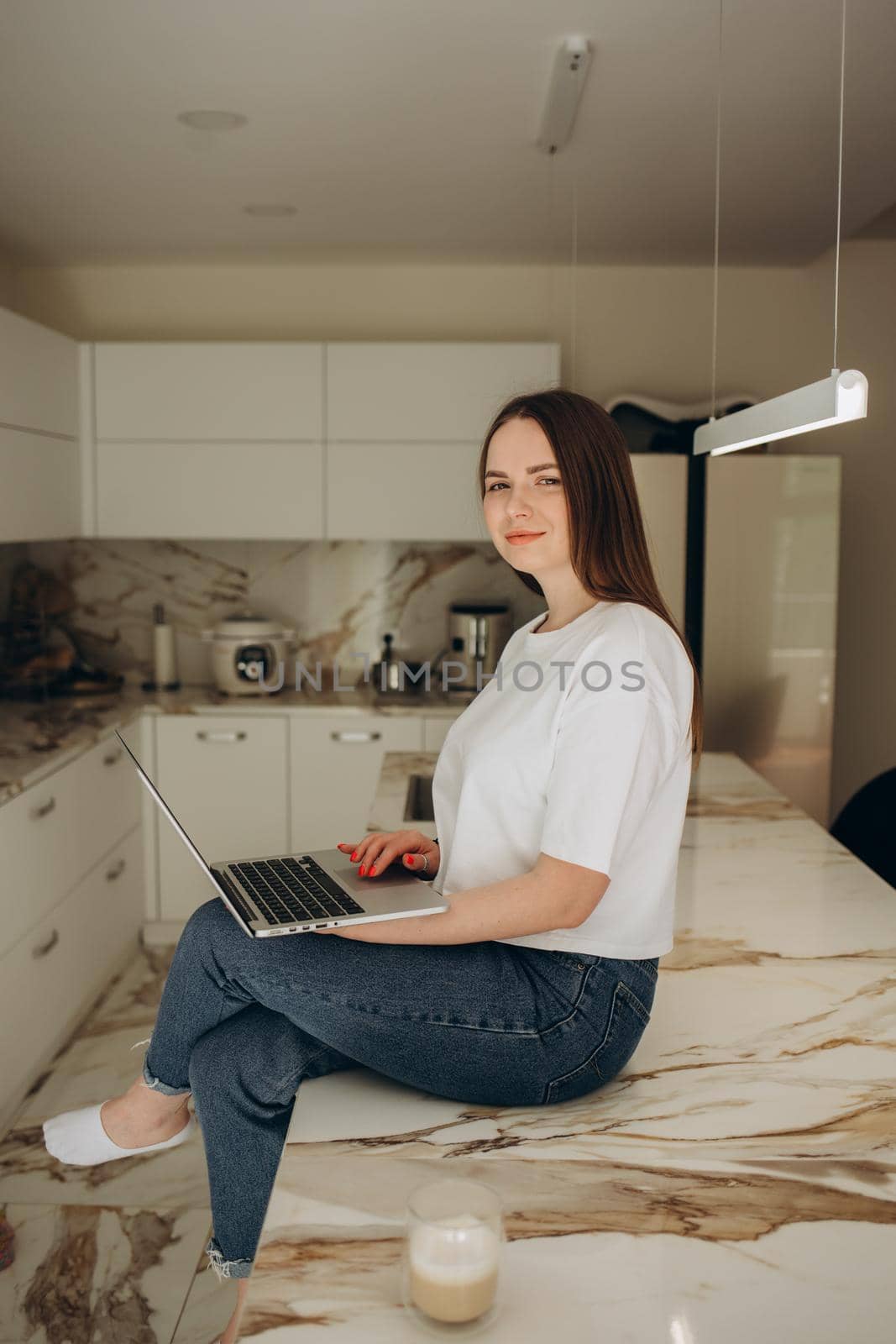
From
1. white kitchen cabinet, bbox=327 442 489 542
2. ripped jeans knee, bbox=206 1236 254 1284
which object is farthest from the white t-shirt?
white kitchen cabinet, bbox=327 442 489 542

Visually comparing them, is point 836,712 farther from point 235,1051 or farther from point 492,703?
point 235,1051

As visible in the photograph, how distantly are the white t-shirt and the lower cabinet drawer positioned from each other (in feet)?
5.72

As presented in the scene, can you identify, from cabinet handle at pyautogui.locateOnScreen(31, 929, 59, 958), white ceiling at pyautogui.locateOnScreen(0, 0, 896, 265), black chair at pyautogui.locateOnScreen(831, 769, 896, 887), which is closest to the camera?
white ceiling at pyautogui.locateOnScreen(0, 0, 896, 265)

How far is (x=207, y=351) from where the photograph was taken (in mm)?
4043

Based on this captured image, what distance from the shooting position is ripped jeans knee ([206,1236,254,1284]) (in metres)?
1.37

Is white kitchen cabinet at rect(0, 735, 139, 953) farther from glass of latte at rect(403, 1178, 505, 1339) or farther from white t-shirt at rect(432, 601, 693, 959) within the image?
glass of latte at rect(403, 1178, 505, 1339)

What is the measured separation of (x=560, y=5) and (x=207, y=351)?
7.15 ft

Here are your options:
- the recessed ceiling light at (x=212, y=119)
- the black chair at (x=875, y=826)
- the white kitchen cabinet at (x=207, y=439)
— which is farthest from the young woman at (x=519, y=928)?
the white kitchen cabinet at (x=207, y=439)

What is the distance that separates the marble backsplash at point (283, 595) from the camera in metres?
4.45

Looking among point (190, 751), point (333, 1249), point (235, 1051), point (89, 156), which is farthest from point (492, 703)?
point (190, 751)

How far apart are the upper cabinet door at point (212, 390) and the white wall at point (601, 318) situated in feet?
1.03

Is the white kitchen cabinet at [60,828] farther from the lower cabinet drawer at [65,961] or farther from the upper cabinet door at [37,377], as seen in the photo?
the upper cabinet door at [37,377]

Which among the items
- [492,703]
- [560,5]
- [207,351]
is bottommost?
[492,703]

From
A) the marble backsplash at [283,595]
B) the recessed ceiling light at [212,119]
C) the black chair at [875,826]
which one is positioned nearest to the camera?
the black chair at [875,826]
